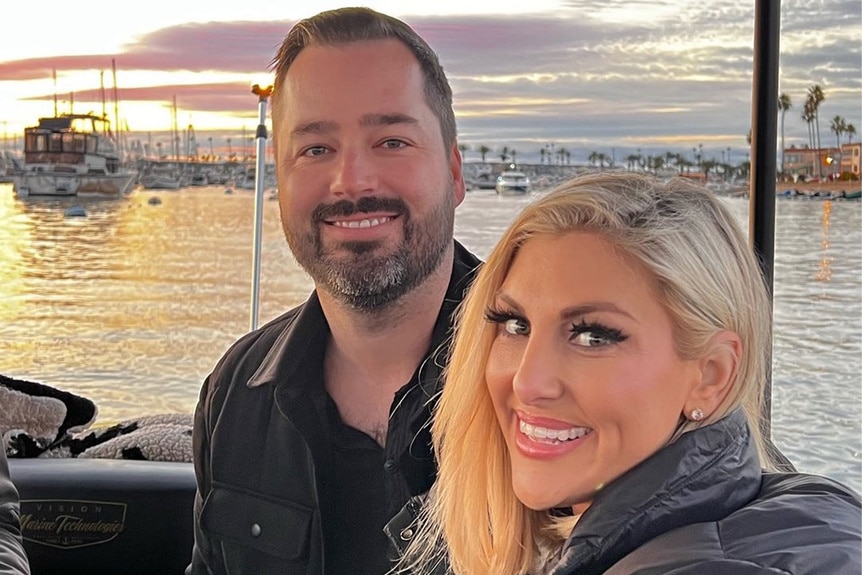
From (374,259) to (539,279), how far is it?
0.75 m

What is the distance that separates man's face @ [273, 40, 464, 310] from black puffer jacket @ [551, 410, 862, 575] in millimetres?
887

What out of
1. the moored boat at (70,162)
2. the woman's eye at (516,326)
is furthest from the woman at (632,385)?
the moored boat at (70,162)

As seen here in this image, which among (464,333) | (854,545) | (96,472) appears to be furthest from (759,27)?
(96,472)

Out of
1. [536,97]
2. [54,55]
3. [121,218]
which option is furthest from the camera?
[121,218]

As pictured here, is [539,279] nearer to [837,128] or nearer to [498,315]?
[498,315]

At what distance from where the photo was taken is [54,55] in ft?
16.1

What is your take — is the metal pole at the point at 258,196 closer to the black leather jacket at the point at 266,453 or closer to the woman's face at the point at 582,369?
the black leather jacket at the point at 266,453

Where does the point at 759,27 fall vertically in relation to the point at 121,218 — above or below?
above

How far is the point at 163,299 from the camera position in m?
6.13

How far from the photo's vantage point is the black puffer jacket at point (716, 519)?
2.84 ft

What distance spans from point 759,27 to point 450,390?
1.02 metres

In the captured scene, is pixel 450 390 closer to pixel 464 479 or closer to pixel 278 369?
pixel 464 479

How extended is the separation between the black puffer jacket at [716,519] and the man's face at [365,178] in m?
0.89

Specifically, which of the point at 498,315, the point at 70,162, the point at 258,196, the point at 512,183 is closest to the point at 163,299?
the point at 70,162
